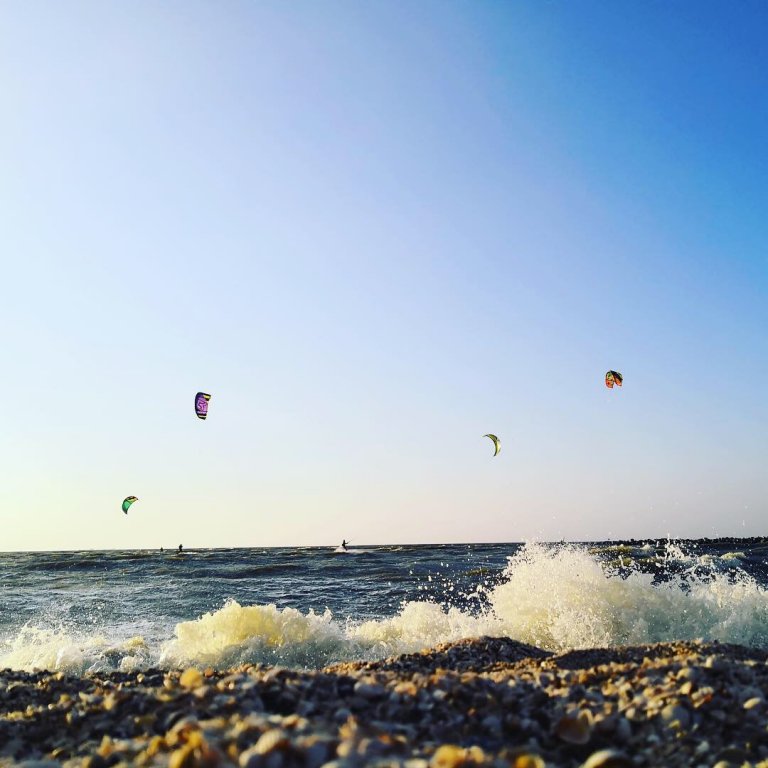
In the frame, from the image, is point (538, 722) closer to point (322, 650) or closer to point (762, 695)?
point (762, 695)

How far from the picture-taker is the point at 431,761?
2.71 metres

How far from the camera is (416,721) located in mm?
3701

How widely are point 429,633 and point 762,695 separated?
368 inches

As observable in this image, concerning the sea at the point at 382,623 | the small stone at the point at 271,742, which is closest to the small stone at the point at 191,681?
the small stone at the point at 271,742

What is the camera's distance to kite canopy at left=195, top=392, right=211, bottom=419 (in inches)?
870

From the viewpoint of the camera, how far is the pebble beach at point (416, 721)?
283 cm

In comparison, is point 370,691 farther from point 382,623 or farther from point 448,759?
point 382,623

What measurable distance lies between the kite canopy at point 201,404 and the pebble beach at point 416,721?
1753 cm

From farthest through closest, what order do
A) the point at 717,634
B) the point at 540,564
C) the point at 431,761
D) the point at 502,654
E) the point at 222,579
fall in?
1. the point at 222,579
2. the point at 540,564
3. the point at 717,634
4. the point at 502,654
5. the point at 431,761

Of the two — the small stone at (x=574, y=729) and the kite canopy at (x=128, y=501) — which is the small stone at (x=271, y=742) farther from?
the kite canopy at (x=128, y=501)

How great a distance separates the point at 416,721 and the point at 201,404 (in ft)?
67.9

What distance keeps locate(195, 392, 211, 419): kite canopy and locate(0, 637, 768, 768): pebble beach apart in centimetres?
1753

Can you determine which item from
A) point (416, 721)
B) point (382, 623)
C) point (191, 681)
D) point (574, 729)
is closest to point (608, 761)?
point (574, 729)

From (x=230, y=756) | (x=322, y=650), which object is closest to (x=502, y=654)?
(x=322, y=650)
